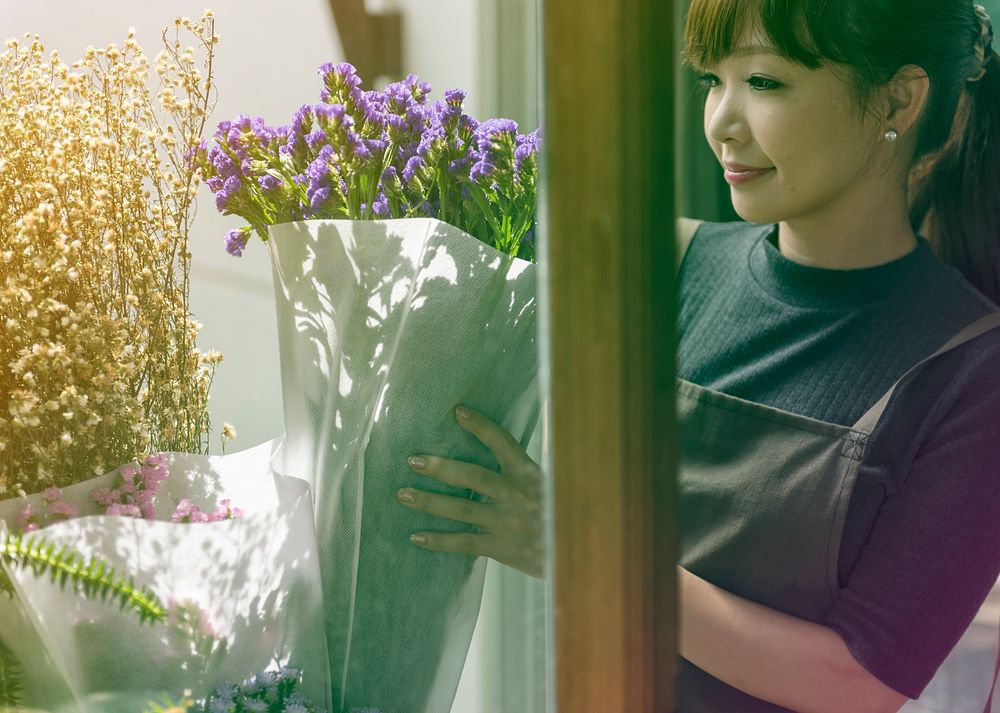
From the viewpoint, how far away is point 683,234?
27.8 inches

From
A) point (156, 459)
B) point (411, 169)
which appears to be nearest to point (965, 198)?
point (411, 169)

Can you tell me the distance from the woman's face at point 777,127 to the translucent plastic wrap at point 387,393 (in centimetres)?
24

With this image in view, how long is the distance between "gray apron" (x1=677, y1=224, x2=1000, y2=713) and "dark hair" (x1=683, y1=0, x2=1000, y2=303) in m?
0.11

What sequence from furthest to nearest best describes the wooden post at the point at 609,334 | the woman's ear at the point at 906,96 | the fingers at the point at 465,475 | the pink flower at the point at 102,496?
the woman's ear at the point at 906,96
the fingers at the point at 465,475
the pink flower at the point at 102,496
the wooden post at the point at 609,334

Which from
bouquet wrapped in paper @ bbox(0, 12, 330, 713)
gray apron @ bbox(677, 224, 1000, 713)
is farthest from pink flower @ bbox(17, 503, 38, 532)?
gray apron @ bbox(677, 224, 1000, 713)

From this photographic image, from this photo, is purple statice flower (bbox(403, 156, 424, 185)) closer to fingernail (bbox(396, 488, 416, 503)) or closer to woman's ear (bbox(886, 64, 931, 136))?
fingernail (bbox(396, 488, 416, 503))

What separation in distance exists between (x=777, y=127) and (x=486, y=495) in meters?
0.42

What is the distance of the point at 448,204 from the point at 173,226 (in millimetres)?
217

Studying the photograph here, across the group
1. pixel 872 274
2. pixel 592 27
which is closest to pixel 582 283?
pixel 592 27

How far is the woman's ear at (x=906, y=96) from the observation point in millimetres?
878

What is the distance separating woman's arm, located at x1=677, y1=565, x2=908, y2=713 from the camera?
0.89 m

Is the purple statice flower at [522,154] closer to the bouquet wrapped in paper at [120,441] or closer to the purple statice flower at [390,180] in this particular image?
the purple statice flower at [390,180]

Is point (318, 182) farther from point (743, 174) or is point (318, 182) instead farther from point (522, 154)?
point (743, 174)

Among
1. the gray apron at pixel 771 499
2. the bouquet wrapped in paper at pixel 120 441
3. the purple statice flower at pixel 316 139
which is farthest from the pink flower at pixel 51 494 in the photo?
the gray apron at pixel 771 499
